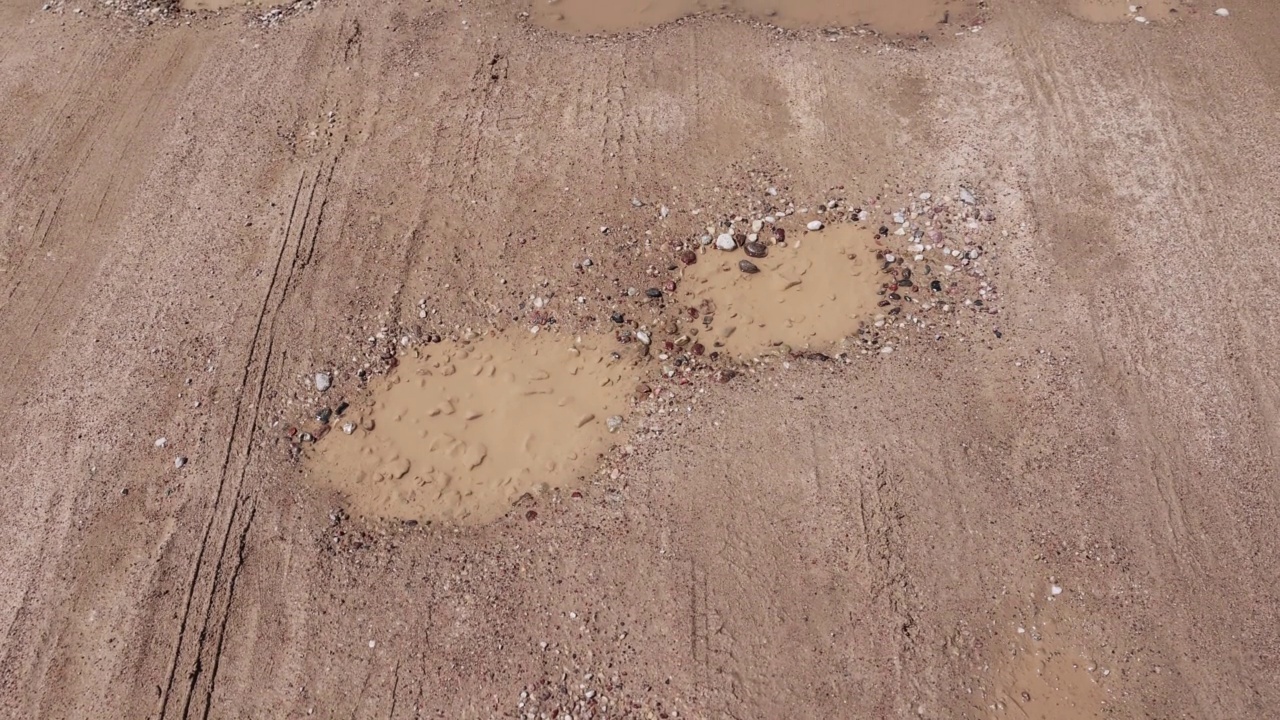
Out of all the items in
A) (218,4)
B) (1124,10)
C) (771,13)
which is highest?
(218,4)

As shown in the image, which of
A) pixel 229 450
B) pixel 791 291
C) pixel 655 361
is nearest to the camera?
pixel 229 450

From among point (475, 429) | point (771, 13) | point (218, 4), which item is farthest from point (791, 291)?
point (218, 4)

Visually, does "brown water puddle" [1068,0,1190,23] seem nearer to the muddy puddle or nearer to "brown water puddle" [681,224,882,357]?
"brown water puddle" [681,224,882,357]

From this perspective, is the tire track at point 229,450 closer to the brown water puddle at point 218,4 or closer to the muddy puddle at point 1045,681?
the brown water puddle at point 218,4

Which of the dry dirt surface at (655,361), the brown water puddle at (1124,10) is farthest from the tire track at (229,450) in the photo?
the brown water puddle at (1124,10)

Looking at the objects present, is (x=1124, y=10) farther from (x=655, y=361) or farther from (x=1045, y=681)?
(x=1045, y=681)

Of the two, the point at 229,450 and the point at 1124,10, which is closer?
the point at 229,450

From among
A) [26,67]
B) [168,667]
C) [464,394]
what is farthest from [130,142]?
[168,667]
